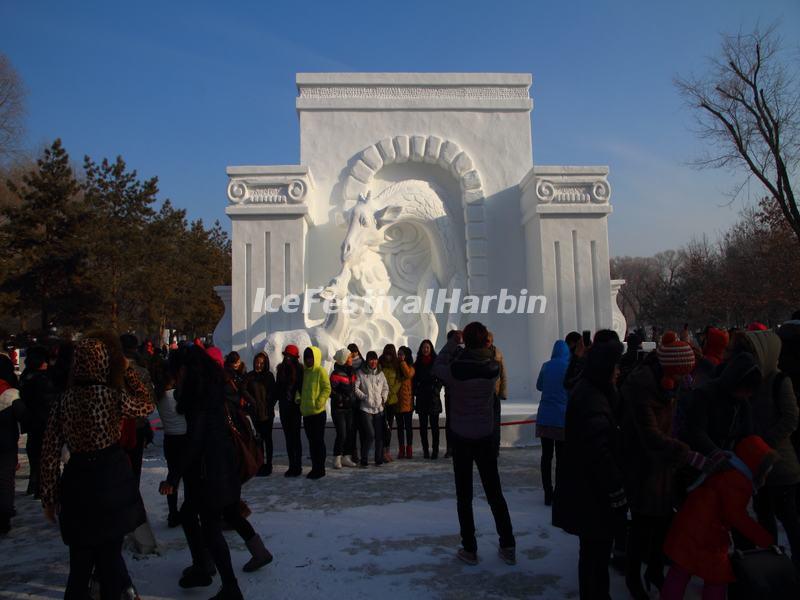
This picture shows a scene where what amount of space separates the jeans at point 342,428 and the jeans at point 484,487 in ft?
9.35

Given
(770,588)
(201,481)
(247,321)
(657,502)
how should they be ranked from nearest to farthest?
(770,588) < (657,502) < (201,481) < (247,321)

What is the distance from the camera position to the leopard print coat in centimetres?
267

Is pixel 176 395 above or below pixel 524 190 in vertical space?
below

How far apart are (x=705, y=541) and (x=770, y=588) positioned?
11.3 inches

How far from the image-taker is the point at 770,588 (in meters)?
2.38

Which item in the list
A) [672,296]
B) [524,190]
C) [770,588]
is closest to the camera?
[770,588]

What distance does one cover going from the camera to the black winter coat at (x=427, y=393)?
639cm

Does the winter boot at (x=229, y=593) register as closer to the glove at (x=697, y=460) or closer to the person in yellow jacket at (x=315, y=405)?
the glove at (x=697, y=460)

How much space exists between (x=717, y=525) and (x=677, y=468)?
42 centimetres

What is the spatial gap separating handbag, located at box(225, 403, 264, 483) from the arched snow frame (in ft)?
22.0

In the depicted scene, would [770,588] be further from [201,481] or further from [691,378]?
[201,481]

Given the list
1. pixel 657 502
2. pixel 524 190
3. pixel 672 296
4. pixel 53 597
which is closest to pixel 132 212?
pixel 524 190
